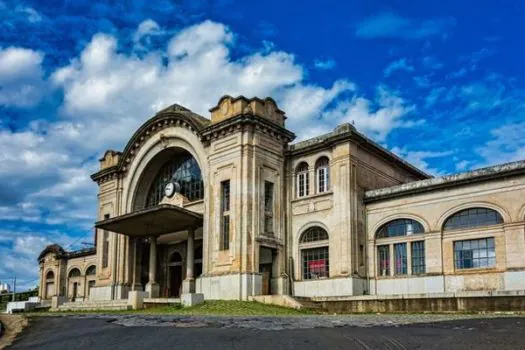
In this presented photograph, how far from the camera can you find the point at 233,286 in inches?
1089

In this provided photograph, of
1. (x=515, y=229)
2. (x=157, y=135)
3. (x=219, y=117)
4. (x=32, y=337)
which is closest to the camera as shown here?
(x=32, y=337)

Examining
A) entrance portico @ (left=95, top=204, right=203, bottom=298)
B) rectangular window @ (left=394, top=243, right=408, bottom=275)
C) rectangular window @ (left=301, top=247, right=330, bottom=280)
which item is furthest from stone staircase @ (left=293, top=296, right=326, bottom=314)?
entrance portico @ (left=95, top=204, right=203, bottom=298)

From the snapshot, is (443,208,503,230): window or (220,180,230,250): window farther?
(220,180,230,250): window

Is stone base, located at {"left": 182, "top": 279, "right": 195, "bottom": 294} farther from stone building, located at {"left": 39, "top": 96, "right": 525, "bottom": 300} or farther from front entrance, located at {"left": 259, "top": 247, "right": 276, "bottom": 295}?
front entrance, located at {"left": 259, "top": 247, "right": 276, "bottom": 295}

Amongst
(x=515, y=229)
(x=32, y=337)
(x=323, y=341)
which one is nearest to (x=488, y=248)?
(x=515, y=229)

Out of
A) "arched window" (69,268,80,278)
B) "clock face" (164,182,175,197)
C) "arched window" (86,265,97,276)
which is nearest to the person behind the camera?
"clock face" (164,182,175,197)

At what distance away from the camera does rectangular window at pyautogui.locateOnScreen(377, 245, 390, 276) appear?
1102 inches

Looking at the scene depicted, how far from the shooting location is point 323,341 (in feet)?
35.9

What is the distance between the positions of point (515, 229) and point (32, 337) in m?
18.1

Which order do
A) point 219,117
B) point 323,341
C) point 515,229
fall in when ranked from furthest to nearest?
1. point 219,117
2. point 515,229
3. point 323,341

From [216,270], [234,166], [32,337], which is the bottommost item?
[32,337]

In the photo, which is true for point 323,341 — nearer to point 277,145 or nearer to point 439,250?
point 439,250

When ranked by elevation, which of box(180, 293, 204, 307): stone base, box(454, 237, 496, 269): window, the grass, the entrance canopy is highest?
the entrance canopy

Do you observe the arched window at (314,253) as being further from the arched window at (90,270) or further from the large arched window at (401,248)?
the arched window at (90,270)
